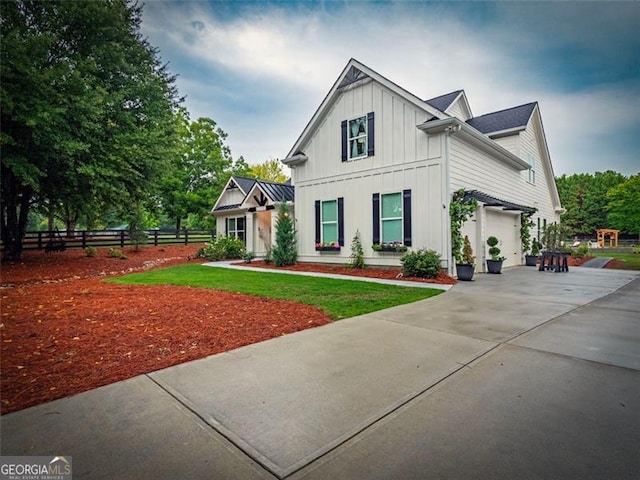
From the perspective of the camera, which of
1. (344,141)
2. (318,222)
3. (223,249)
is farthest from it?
(223,249)

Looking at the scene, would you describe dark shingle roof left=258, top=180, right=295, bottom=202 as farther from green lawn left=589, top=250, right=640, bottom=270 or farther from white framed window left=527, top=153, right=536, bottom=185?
green lawn left=589, top=250, right=640, bottom=270

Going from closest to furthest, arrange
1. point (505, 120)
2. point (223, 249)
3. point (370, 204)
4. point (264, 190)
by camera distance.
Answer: point (370, 204), point (505, 120), point (264, 190), point (223, 249)

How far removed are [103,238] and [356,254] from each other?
696 inches

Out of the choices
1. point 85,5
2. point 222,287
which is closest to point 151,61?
point 85,5

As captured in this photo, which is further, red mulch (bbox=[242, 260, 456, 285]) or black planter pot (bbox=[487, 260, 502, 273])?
black planter pot (bbox=[487, 260, 502, 273])

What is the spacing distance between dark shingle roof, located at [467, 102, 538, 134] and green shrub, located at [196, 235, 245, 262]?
13722 mm

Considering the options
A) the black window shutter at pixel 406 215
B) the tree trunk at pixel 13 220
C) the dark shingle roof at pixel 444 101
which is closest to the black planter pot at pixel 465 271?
the black window shutter at pixel 406 215

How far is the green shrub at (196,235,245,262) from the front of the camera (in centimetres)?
1630

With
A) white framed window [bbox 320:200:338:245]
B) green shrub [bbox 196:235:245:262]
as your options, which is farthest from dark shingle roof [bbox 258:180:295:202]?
green shrub [bbox 196:235:245:262]

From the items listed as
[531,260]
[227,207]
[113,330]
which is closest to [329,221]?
[227,207]

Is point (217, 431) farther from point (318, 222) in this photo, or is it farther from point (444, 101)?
point (444, 101)

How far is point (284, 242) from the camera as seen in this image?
1328cm

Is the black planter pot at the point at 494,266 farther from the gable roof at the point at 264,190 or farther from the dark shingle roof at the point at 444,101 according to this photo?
the gable roof at the point at 264,190

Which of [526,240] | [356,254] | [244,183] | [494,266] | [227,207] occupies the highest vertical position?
[244,183]
